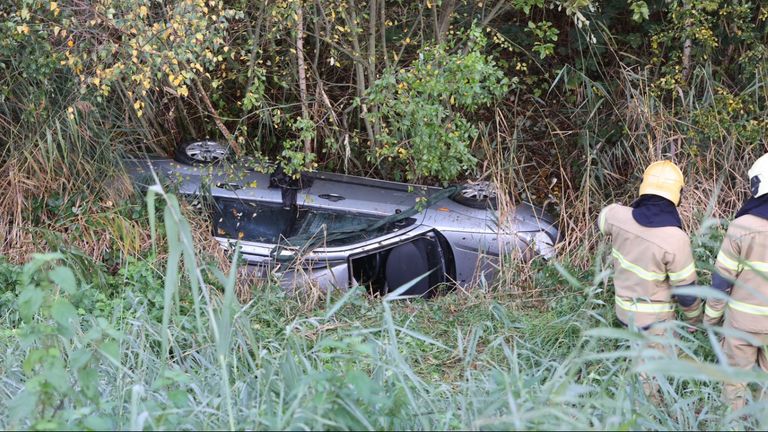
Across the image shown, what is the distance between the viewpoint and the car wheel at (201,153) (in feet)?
22.6

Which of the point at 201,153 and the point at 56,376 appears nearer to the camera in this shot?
the point at 56,376

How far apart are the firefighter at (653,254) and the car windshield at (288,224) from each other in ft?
6.80

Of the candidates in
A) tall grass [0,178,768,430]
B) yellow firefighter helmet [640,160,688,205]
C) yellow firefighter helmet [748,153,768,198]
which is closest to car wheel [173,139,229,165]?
tall grass [0,178,768,430]

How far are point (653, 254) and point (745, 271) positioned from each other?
1.50ft

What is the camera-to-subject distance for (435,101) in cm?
619

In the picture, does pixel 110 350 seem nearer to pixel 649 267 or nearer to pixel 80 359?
pixel 80 359

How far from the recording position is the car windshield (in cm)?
621

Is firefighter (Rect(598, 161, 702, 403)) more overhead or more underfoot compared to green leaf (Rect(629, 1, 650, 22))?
more underfoot

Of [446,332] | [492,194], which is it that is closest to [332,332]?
[446,332]

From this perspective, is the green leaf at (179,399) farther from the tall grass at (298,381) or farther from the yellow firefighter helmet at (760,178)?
the yellow firefighter helmet at (760,178)

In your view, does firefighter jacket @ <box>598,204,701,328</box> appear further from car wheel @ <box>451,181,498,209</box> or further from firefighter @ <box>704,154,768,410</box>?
car wheel @ <box>451,181,498,209</box>

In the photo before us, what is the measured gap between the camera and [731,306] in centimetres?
418

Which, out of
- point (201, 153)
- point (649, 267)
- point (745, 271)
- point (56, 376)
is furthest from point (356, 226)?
point (56, 376)

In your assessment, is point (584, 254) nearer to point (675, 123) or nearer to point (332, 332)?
point (675, 123)
